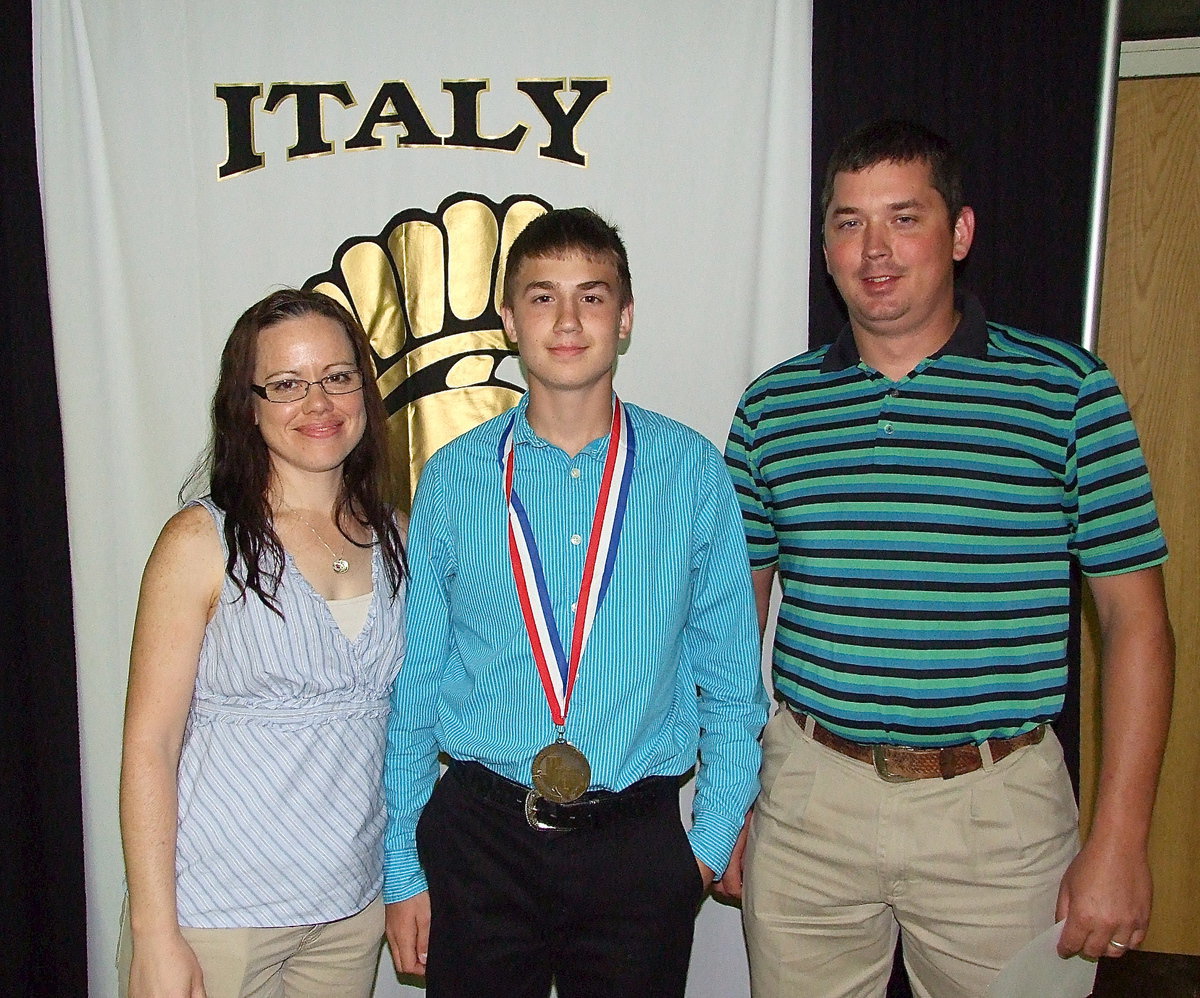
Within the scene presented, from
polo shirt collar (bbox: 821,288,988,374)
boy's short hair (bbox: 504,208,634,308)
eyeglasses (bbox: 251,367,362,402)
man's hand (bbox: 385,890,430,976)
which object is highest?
boy's short hair (bbox: 504,208,634,308)

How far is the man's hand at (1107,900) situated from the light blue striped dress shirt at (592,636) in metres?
0.58

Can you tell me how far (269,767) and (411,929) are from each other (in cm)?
45

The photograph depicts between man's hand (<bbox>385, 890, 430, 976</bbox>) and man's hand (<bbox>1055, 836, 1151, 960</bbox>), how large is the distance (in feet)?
3.74

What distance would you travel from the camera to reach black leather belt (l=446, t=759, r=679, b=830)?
66.4 inches

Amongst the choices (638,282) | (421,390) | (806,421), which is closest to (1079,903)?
(806,421)

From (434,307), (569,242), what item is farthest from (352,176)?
(569,242)

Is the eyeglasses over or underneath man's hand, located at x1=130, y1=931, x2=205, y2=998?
over

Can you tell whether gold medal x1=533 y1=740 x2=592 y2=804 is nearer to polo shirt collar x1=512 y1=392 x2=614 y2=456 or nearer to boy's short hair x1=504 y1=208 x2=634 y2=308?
polo shirt collar x1=512 y1=392 x2=614 y2=456

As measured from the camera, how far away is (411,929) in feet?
6.00

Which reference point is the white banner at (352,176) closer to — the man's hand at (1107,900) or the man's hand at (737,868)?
the man's hand at (737,868)

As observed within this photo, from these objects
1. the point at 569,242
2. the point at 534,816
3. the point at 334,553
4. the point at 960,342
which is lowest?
the point at 534,816

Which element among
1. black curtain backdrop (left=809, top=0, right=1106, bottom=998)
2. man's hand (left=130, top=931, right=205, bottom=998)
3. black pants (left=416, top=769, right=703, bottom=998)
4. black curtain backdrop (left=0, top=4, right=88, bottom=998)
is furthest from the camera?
black curtain backdrop (left=0, top=4, right=88, bottom=998)

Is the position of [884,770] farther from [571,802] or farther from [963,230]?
[963,230]

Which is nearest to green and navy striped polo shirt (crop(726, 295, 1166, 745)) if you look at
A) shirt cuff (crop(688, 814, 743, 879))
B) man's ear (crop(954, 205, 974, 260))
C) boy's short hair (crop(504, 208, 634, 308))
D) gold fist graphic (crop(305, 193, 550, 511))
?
man's ear (crop(954, 205, 974, 260))
